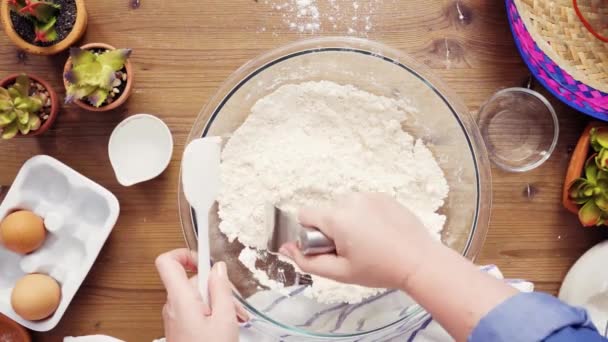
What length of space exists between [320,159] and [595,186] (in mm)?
442

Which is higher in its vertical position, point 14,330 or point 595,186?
point 595,186

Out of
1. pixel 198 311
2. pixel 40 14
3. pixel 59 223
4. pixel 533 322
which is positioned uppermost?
pixel 40 14

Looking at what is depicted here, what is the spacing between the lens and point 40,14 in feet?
3.11

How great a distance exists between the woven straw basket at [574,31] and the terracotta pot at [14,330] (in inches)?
38.8

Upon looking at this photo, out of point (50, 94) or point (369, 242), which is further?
point (50, 94)

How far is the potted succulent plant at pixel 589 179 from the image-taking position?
36.7 inches

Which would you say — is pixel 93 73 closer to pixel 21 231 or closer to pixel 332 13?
pixel 21 231

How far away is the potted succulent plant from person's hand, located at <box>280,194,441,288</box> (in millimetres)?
361

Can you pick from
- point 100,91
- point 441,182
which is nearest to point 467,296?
point 441,182

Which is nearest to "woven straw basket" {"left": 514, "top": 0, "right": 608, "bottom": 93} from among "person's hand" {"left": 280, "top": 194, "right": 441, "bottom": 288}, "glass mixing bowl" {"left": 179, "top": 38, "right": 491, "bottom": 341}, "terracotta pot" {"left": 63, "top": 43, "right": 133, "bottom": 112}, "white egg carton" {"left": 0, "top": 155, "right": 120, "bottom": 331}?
"glass mixing bowl" {"left": 179, "top": 38, "right": 491, "bottom": 341}

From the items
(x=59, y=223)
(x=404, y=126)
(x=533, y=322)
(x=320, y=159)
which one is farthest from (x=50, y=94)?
(x=533, y=322)

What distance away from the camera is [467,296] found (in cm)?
68

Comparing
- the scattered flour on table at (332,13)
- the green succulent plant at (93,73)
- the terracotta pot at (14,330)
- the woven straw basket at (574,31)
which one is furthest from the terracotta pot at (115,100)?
the woven straw basket at (574,31)

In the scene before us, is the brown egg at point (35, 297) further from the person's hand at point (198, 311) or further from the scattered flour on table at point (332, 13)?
the scattered flour on table at point (332, 13)
